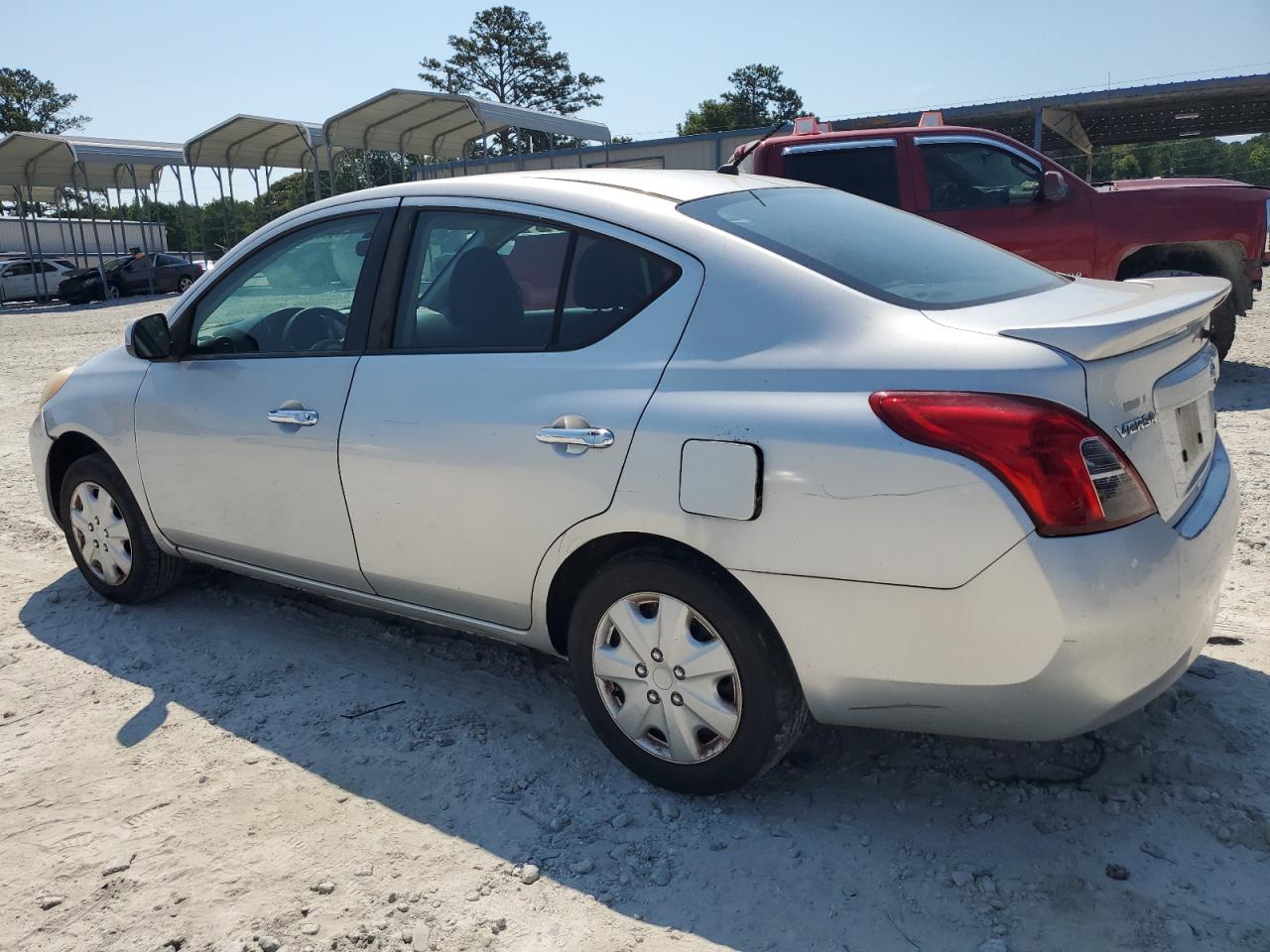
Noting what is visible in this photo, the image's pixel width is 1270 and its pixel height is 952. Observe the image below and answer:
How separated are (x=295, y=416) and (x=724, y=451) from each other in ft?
5.39

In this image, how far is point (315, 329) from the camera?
3520 mm

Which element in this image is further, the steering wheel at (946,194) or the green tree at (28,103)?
the green tree at (28,103)

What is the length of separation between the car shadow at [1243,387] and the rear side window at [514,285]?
572 centimetres

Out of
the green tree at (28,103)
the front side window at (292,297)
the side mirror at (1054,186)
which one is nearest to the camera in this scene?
the front side window at (292,297)

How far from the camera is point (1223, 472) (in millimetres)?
2764

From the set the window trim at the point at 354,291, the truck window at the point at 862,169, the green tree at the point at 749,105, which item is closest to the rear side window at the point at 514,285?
the window trim at the point at 354,291

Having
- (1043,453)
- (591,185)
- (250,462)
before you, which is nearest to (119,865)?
(250,462)

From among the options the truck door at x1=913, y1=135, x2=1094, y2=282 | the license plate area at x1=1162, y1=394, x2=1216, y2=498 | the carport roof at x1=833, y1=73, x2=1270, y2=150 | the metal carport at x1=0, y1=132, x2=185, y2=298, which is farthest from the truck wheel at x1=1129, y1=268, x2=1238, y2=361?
the metal carport at x1=0, y1=132, x2=185, y2=298

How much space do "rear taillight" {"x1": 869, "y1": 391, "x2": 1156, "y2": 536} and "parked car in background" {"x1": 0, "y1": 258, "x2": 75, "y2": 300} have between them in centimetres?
3382

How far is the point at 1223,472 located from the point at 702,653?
1.52m

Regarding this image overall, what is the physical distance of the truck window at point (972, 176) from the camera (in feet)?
25.6

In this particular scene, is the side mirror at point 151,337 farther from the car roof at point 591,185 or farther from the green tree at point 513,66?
the green tree at point 513,66

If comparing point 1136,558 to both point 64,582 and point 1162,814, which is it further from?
point 64,582

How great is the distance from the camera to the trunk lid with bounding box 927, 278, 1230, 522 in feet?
7.23
